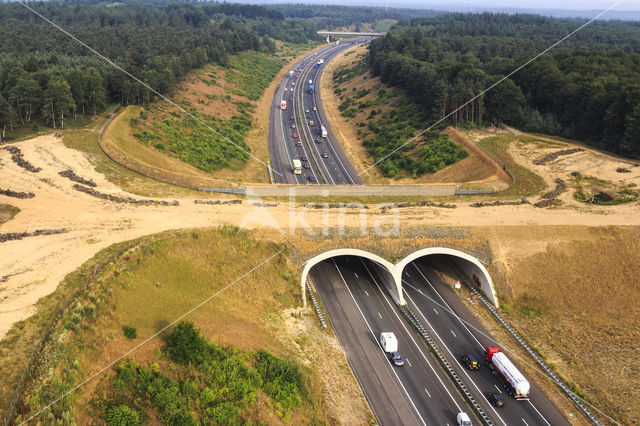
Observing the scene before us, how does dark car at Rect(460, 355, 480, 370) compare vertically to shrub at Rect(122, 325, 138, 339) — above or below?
below

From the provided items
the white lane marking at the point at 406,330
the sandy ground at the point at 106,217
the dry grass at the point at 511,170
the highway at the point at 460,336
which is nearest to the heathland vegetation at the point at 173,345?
the sandy ground at the point at 106,217

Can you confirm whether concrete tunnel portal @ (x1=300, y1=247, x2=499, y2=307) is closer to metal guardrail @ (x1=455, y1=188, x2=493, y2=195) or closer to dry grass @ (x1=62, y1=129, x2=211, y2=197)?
metal guardrail @ (x1=455, y1=188, x2=493, y2=195)

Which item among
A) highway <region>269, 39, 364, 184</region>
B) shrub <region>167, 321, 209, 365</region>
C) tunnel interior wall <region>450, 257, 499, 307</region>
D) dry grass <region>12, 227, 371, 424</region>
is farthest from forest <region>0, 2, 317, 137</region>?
tunnel interior wall <region>450, 257, 499, 307</region>

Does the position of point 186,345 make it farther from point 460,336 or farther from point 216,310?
point 460,336

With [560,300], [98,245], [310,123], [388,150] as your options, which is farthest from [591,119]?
[98,245]

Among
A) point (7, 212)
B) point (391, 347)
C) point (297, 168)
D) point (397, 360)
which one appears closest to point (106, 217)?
point (7, 212)
